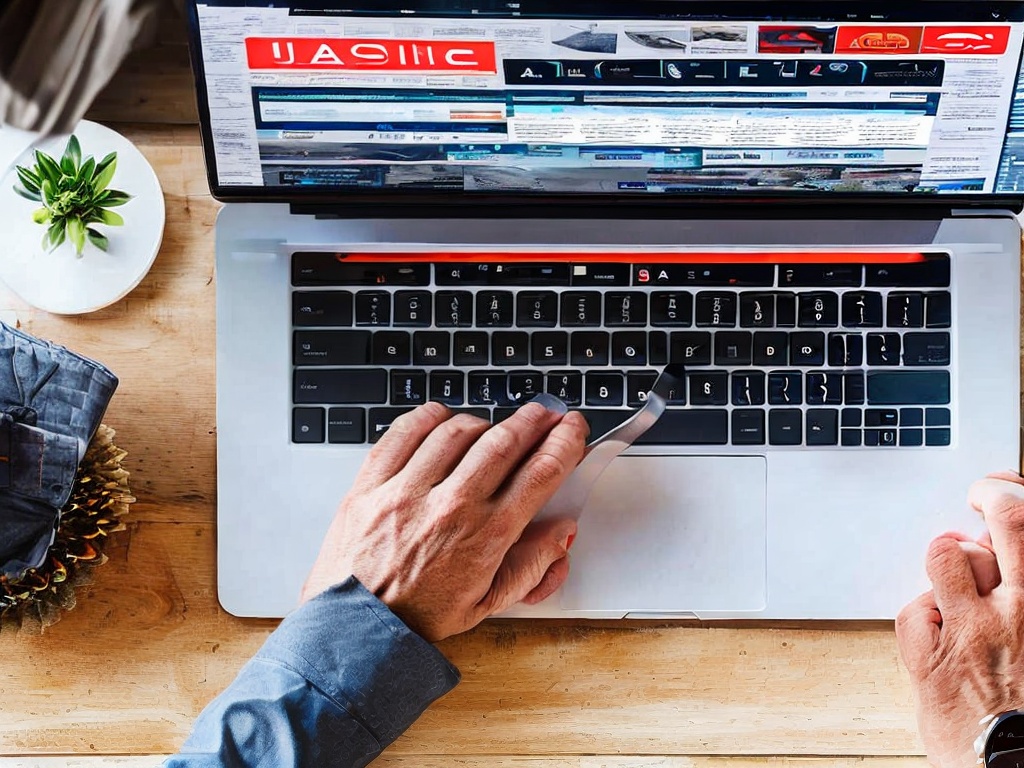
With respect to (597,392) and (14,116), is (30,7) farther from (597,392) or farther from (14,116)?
(597,392)

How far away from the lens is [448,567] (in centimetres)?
69

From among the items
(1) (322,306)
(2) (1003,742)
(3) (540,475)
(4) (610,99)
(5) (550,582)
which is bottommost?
(2) (1003,742)

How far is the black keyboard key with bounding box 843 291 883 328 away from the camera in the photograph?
Result: 0.73 metres

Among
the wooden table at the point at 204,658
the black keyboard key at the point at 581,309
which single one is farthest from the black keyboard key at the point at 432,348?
the wooden table at the point at 204,658

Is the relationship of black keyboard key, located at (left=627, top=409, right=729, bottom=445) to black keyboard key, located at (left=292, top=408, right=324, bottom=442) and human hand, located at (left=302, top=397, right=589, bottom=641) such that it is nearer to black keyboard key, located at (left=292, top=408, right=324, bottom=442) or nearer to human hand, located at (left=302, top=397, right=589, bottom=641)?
human hand, located at (left=302, top=397, right=589, bottom=641)

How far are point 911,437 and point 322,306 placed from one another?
517mm

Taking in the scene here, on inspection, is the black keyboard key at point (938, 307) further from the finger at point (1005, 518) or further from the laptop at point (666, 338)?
the finger at point (1005, 518)

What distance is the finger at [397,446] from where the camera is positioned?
707 mm

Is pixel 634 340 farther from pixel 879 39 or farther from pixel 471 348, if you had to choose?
pixel 879 39

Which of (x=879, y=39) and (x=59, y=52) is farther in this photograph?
(x=59, y=52)

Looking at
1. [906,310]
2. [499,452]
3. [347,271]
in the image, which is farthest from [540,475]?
[906,310]

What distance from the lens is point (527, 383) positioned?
74 cm

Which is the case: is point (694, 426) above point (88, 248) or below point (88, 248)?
below

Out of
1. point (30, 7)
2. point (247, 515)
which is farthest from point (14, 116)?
point (247, 515)
